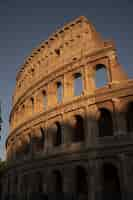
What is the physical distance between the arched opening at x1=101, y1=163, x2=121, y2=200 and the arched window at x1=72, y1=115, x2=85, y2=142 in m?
2.60

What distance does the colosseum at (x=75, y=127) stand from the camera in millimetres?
12500

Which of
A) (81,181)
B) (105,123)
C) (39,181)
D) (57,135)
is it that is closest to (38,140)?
(57,135)

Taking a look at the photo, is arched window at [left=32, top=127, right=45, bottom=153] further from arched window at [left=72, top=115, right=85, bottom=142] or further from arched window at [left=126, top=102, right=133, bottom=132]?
arched window at [left=126, top=102, right=133, bottom=132]

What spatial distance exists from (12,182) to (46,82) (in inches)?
354

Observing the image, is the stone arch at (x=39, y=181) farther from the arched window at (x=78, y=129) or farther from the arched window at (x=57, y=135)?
the arched window at (x=78, y=129)

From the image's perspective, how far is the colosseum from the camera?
492 inches

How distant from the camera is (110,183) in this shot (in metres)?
13.0

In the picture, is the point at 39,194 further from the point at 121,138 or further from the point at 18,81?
the point at 18,81

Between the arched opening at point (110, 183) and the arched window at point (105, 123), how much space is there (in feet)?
6.32

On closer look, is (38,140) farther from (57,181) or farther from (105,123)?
(105,123)

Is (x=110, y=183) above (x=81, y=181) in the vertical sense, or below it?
below

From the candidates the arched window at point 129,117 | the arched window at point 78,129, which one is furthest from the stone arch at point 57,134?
the arched window at point 129,117

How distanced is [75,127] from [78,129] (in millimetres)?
242

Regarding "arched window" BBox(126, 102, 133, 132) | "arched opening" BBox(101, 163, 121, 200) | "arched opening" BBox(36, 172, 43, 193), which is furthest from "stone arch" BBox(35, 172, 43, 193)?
"arched window" BBox(126, 102, 133, 132)
